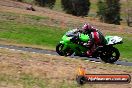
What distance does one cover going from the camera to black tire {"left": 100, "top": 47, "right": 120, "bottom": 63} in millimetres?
20989

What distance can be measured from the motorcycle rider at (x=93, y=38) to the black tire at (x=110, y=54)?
0.44 meters

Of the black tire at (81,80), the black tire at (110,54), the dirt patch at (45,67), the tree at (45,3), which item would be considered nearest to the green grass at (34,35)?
the black tire at (110,54)

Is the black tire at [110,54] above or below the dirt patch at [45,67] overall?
below

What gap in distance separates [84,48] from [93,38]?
827 mm

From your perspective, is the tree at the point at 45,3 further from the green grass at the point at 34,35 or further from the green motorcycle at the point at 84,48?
the green motorcycle at the point at 84,48

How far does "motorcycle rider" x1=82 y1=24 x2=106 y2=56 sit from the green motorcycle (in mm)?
180

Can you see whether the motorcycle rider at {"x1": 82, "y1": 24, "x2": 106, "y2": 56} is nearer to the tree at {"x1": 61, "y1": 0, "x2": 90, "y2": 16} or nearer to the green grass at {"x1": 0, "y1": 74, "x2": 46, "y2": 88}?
the green grass at {"x1": 0, "y1": 74, "x2": 46, "y2": 88}

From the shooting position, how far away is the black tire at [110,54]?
2099 cm

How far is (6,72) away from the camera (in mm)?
14234

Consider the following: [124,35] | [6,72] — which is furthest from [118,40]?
[124,35]

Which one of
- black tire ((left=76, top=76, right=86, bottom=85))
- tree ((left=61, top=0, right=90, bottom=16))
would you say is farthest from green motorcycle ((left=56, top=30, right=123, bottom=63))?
tree ((left=61, top=0, right=90, bottom=16))

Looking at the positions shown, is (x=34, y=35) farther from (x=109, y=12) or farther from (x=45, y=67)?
(x=109, y=12)

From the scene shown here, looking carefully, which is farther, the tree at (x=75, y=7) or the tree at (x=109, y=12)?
the tree at (x=75, y=7)

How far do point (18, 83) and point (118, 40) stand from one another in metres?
8.54
